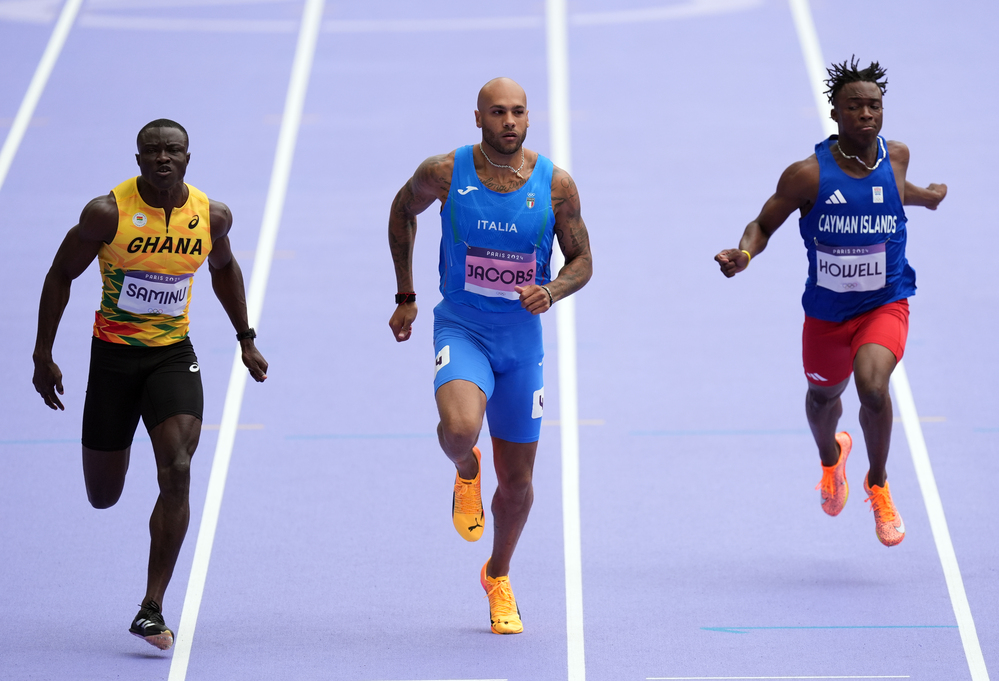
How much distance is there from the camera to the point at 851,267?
528 cm

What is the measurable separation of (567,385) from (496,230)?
A: 2824 mm

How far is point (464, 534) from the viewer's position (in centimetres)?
515

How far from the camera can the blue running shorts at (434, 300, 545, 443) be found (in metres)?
4.98

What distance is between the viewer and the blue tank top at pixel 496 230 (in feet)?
15.9

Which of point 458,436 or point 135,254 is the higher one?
point 135,254

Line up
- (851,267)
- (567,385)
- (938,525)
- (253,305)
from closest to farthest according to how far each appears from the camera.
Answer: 1. (851,267)
2. (938,525)
3. (567,385)
4. (253,305)

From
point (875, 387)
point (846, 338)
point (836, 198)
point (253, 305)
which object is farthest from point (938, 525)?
point (253, 305)

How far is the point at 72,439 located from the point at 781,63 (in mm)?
6954

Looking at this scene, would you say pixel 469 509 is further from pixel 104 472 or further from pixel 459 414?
pixel 104 472

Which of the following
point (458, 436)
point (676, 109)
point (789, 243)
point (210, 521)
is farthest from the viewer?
point (676, 109)

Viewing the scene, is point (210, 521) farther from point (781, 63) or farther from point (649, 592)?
point (781, 63)

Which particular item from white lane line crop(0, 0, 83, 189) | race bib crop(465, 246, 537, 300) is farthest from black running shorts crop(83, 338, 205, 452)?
white lane line crop(0, 0, 83, 189)

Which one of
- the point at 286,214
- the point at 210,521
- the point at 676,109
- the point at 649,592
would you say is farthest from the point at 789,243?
the point at 210,521

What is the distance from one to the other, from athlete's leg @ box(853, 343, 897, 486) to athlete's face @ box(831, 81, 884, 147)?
83 cm
